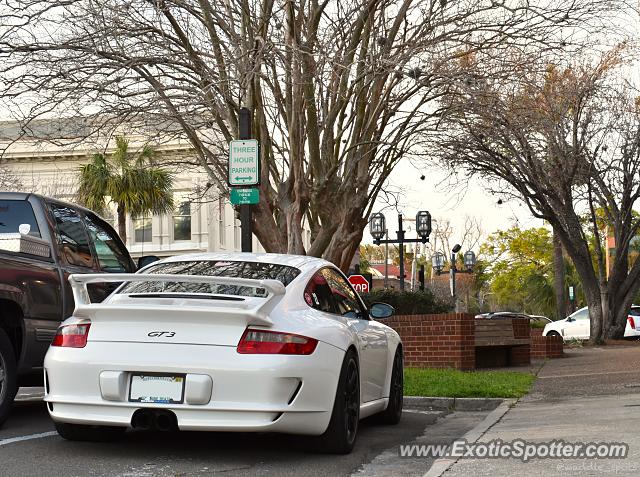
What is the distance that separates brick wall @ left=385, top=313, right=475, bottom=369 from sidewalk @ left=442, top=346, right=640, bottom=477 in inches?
51.1

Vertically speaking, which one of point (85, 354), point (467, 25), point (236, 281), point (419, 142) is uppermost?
point (467, 25)

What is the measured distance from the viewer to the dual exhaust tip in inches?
255

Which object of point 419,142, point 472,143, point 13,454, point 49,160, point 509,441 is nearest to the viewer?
point 13,454

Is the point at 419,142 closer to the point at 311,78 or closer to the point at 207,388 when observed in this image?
the point at 311,78

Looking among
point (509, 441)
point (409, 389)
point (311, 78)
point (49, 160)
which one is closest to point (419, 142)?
point (311, 78)

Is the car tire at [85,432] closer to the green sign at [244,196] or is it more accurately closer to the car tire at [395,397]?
the car tire at [395,397]

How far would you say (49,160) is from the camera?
152 feet

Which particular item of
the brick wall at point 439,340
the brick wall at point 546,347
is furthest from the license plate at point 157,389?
the brick wall at point 546,347

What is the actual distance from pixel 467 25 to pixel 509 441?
11249 mm

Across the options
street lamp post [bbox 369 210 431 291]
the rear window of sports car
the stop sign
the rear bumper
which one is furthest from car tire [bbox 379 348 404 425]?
street lamp post [bbox 369 210 431 291]

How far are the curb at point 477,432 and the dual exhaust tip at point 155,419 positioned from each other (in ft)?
5.31

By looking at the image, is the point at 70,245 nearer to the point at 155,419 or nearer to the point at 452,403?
the point at 155,419

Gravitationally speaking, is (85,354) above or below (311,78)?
below

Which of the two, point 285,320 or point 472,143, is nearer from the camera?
point 285,320
